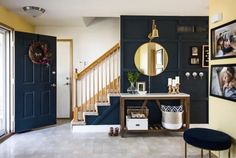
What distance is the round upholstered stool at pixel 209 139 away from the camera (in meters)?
2.75

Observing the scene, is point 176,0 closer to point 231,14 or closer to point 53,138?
point 231,14

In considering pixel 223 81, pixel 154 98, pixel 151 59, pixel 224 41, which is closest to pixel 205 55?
pixel 151 59

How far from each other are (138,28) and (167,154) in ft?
8.51

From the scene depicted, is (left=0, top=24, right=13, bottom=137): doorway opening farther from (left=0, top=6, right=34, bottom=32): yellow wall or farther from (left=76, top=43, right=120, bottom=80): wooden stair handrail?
(left=76, top=43, right=120, bottom=80): wooden stair handrail

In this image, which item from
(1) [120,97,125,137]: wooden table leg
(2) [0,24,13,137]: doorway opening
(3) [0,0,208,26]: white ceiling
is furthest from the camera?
(2) [0,24,13,137]: doorway opening

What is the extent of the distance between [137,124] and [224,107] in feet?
6.02

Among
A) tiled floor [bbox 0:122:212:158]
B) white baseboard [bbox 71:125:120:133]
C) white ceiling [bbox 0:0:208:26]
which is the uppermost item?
white ceiling [bbox 0:0:208:26]

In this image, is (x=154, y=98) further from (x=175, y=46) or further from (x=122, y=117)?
(x=175, y=46)

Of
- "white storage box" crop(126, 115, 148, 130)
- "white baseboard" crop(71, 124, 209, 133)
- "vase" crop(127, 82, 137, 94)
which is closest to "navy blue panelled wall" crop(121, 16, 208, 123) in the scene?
"vase" crop(127, 82, 137, 94)

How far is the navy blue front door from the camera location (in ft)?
16.0

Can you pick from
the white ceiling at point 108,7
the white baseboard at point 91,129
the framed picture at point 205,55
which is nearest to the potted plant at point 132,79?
the white baseboard at point 91,129

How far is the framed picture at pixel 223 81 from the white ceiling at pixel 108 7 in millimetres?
1393

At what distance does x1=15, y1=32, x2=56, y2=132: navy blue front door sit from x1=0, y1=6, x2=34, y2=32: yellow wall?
235 mm

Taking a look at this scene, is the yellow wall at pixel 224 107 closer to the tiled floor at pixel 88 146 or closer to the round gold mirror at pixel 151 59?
the tiled floor at pixel 88 146
